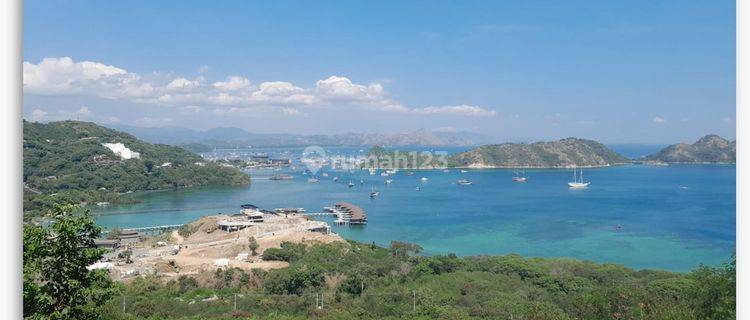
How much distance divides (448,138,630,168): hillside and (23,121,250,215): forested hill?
15874 millimetres

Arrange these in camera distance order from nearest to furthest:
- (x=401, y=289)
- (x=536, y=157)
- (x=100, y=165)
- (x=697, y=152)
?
1. (x=401, y=289)
2. (x=100, y=165)
3. (x=697, y=152)
4. (x=536, y=157)

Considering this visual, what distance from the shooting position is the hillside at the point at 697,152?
27.9m

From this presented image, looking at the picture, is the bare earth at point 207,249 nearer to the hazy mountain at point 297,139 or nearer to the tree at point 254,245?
the tree at point 254,245

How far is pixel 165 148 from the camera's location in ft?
93.3

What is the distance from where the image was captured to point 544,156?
35.6 metres

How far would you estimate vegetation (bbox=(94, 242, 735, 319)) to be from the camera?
4.95 metres

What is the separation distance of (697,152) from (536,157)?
9.15m

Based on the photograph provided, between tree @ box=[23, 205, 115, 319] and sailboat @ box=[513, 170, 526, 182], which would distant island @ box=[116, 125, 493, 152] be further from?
tree @ box=[23, 205, 115, 319]

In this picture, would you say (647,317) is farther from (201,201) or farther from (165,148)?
(165,148)

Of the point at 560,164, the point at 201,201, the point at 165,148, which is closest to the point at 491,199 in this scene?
the point at 201,201

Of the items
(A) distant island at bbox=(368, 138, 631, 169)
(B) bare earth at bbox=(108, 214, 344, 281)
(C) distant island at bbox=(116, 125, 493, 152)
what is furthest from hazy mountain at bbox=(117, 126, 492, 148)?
(B) bare earth at bbox=(108, 214, 344, 281)

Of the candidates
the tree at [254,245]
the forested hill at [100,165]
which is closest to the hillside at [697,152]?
the tree at [254,245]

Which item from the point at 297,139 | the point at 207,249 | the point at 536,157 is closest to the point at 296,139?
the point at 297,139

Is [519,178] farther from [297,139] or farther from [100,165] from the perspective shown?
[297,139]
